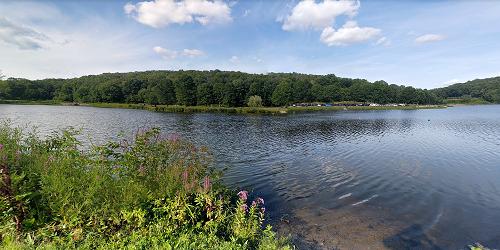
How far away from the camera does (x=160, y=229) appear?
7.75m

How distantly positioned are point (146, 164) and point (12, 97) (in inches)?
7565

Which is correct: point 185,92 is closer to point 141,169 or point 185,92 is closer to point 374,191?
point 374,191

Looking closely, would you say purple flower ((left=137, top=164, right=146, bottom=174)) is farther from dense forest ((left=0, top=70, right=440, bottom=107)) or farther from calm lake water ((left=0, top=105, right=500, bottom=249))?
dense forest ((left=0, top=70, right=440, bottom=107))

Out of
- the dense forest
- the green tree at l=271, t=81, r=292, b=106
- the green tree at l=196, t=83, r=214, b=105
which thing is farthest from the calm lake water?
the green tree at l=271, t=81, r=292, b=106

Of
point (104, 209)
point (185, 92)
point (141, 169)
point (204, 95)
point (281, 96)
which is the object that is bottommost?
point (104, 209)

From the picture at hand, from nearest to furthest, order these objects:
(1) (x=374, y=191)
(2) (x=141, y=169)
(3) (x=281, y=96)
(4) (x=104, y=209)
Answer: (4) (x=104, y=209)
(2) (x=141, y=169)
(1) (x=374, y=191)
(3) (x=281, y=96)

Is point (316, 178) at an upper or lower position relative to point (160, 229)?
lower

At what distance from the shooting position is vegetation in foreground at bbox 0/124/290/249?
7199 millimetres

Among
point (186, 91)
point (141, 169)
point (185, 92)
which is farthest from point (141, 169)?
point (186, 91)

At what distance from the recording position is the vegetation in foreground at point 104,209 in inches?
283

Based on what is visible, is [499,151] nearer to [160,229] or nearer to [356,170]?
[356,170]

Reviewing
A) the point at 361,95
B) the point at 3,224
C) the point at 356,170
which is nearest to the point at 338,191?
the point at 356,170

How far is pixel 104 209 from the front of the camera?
8.02 meters

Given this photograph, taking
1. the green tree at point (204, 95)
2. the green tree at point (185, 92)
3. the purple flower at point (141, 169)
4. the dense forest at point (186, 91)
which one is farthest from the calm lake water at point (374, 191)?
the dense forest at point (186, 91)
